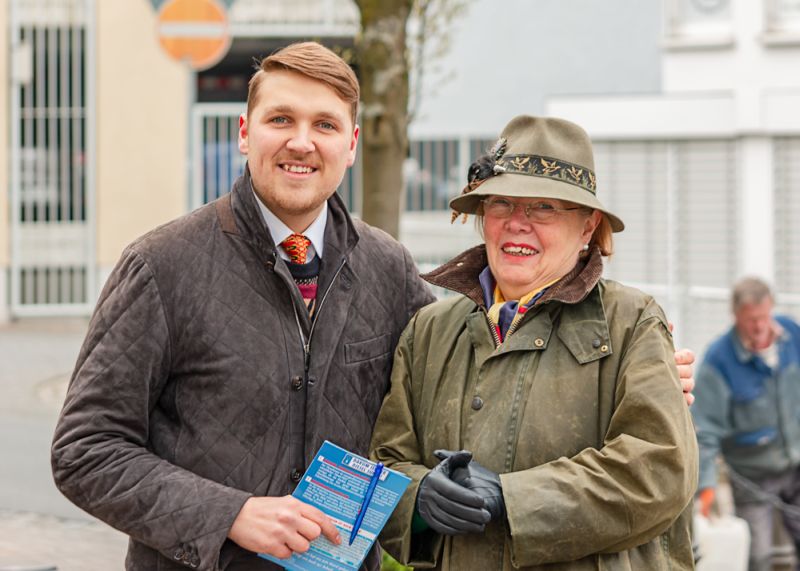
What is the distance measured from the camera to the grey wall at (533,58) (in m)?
16.9

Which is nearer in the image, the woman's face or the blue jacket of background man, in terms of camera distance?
the woman's face

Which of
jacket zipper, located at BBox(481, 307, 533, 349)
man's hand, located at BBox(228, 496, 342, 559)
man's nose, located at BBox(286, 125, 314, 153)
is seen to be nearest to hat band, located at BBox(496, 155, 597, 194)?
jacket zipper, located at BBox(481, 307, 533, 349)

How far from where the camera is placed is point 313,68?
10.9ft

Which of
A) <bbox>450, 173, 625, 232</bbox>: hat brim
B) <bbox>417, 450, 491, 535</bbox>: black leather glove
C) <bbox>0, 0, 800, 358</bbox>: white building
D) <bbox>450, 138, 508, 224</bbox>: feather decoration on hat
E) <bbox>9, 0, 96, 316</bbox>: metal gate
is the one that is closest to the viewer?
<bbox>417, 450, 491, 535</bbox>: black leather glove

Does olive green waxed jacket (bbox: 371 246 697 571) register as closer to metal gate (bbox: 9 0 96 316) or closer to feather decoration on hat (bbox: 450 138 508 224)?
feather decoration on hat (bbox: 450 138 508 224)

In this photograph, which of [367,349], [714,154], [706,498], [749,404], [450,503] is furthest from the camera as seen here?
[714,154]

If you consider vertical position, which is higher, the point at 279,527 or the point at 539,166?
the point at 539,166

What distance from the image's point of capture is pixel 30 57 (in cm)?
1705

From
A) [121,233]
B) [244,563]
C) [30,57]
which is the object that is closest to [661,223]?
[121,233]

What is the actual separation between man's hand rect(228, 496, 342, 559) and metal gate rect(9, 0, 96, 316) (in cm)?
1448

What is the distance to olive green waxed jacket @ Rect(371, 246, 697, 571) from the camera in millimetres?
3027

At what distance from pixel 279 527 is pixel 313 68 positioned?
3.64 feet

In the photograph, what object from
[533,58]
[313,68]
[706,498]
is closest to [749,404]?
[706,498]

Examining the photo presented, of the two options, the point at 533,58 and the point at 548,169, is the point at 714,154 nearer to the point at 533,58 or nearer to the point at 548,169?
the point at 533,58
